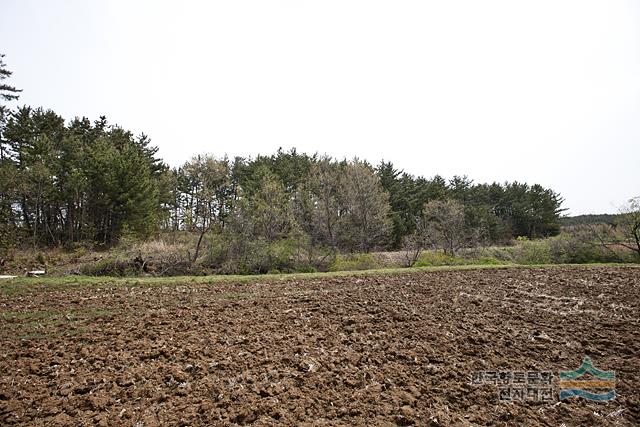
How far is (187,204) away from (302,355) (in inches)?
976

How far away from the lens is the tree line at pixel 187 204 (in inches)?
769

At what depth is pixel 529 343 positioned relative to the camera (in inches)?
225

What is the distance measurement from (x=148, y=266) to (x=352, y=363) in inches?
641

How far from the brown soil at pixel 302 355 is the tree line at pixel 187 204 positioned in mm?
10183

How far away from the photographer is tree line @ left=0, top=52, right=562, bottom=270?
19531 millimetres

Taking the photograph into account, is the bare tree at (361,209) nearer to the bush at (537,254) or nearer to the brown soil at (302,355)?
the bush at (537,254)

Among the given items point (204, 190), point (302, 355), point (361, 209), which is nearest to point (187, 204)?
point (204, 190)

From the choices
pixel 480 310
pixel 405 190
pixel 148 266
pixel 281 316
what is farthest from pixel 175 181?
pixel 480 310

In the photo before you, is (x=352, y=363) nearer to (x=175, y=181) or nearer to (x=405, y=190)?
(x=175, y=181)

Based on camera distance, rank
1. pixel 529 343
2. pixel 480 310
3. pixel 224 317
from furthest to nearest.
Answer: pixel 480 310
pixel 224 317
pixel 529 343

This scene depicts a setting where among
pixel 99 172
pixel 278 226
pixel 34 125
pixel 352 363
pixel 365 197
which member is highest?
pixel 34 125

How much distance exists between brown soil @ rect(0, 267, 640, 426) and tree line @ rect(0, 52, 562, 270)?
1018 cm

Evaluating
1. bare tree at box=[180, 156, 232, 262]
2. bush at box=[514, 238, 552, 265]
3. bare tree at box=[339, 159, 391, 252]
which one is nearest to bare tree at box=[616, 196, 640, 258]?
bush at box=[514, 238, 552, 265]

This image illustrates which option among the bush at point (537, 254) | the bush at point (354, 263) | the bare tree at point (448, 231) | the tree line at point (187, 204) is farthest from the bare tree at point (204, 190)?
the bush at point (537, 254)
